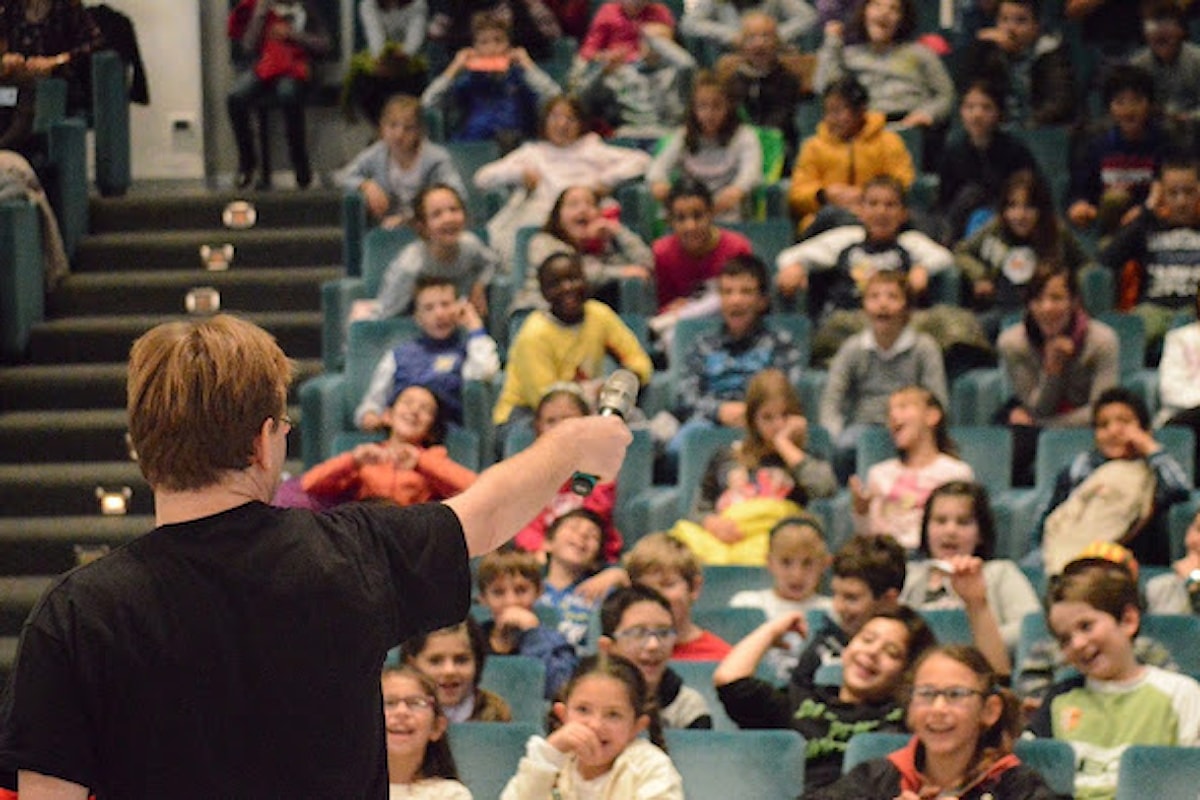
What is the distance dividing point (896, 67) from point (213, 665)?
21.3 ft

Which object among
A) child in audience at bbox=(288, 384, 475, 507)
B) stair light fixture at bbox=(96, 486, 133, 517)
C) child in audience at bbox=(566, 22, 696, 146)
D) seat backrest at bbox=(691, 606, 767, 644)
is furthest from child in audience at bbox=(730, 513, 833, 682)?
child in audience at bbox=(566, 22, 696, 146)

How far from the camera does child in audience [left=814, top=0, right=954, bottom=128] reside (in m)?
8.33

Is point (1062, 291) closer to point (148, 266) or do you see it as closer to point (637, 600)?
point (637, 600)

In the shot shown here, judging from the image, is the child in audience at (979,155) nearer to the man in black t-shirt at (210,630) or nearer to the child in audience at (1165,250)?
the child in audience at (1165,250)

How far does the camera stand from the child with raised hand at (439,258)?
7266 mm

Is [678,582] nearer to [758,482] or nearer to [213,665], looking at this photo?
[758,482]

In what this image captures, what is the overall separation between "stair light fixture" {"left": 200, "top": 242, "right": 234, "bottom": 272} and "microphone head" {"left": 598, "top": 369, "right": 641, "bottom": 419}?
6.05 m

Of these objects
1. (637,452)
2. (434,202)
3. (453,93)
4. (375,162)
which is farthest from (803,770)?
(453,93)

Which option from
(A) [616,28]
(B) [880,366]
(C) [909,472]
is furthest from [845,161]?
(C) [909,472]

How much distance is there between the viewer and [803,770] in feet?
15.6

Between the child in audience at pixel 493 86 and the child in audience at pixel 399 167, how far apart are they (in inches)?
20.7

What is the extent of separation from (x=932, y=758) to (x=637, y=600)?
0.95m

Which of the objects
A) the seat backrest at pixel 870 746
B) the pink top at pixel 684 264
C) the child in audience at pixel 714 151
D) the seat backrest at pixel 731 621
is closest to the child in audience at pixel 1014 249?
the pink top at pixel 684 264

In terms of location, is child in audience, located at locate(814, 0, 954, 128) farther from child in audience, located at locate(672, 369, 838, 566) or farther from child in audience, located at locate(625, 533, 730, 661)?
child in audience, located at locate(625, 533, 730, 661)
